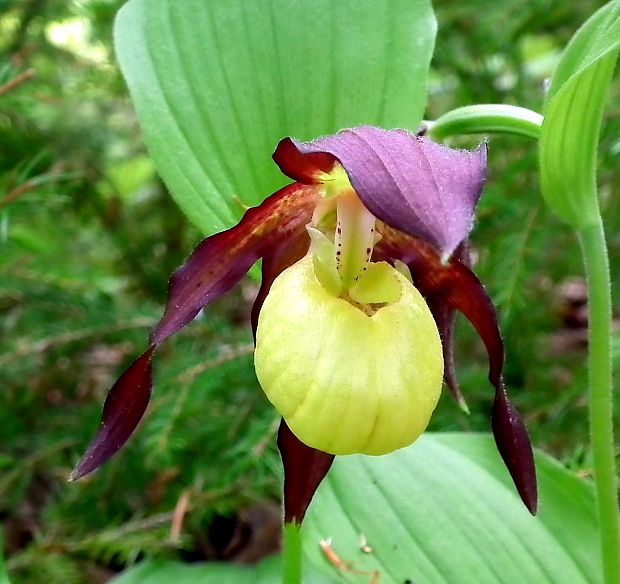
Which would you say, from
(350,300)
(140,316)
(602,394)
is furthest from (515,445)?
(140,316)

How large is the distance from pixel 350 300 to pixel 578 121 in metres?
0.34

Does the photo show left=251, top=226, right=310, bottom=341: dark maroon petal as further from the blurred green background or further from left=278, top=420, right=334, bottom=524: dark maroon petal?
the blurred green background

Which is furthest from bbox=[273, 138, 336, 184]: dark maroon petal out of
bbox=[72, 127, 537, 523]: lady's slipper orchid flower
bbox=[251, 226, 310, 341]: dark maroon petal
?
bbox=[251, 226, 310, 341]: dark maroon petal

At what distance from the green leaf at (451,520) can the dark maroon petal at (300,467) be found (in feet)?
0.35

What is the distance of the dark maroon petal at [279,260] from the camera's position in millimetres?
1002

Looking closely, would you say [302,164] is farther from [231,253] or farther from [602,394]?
[602,394]

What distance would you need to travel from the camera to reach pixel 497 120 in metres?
0.86

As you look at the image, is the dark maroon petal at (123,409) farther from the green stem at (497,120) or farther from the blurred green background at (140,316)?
the green stem at (497,120)

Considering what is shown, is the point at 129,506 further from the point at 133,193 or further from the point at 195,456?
the point at 133,193

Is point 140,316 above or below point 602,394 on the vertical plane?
below

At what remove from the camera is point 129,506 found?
1.61 meters

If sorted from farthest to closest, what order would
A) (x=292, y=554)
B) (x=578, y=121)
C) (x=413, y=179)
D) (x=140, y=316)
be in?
(x=140, y=316) < (x=292, y=554) < (x=578, y=121) < (x=413, y=179)

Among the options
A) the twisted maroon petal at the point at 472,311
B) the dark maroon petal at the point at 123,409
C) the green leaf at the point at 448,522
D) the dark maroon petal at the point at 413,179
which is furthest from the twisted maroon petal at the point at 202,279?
the green leaf at the point at 448,522

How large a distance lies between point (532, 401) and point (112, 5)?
4.57 feet
